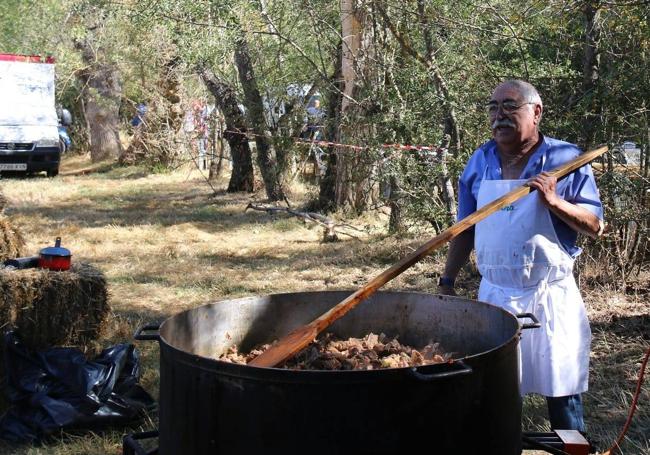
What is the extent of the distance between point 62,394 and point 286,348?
2528mm

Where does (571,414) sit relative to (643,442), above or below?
above

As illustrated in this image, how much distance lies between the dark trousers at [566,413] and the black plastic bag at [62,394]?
244cm

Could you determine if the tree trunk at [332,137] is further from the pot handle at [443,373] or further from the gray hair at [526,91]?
→ the pot handle at [443,373]

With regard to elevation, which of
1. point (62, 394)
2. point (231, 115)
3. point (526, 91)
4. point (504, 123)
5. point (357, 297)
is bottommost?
point (62, 394)

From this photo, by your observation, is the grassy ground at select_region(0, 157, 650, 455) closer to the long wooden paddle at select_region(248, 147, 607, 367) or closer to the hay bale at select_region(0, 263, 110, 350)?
the hay bale at select_region(0, 263, 110, 350)

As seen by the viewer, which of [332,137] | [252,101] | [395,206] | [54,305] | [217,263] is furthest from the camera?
[252,101]

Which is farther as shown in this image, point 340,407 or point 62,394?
point 62,394

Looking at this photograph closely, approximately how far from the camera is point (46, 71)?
65.4 ft

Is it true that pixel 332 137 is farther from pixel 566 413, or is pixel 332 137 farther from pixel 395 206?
pixel 566 413

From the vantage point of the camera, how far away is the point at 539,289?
3.29m

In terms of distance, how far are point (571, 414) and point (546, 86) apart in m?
3.79

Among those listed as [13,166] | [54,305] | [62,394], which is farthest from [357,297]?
[13,166]

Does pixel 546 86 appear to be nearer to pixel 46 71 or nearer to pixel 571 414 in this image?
pixel 571 414

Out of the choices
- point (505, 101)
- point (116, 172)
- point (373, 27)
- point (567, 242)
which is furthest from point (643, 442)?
point (116, 172)
